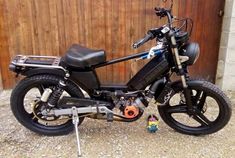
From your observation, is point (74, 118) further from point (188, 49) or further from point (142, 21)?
point (142, 21)

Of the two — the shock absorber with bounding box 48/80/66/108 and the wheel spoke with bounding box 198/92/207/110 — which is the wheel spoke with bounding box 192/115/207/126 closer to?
the wheel spoke with bounding box 198/92/207/110

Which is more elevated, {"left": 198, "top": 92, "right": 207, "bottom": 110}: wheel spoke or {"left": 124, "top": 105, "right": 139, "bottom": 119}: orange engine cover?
{"left": 198, "top": 92, "right": 207, "bottom": 110}: wheel spoke

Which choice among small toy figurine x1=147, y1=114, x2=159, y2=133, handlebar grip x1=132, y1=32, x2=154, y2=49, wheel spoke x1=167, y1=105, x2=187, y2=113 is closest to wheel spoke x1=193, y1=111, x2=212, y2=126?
wheel spoke x1=167, y1=105, x2=187, y2=113

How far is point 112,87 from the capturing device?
291cm

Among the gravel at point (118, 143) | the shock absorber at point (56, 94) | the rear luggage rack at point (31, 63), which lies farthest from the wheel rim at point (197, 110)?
the rear luggage rack at point (31, 63)

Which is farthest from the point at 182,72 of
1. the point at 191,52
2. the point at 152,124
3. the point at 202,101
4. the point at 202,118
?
the point at 152,124

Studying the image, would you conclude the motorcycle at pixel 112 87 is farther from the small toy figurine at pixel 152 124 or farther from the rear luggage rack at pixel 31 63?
the small toy figurine at pixel 152 124

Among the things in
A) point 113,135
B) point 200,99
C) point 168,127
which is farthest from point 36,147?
point 200,99

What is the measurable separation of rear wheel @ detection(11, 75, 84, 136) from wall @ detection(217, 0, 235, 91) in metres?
2.14

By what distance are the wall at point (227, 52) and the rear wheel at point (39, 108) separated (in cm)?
214

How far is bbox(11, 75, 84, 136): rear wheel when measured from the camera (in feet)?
9.22

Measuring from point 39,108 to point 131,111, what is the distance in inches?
36.3

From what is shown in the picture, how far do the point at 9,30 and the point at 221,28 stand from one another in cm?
Result: 289

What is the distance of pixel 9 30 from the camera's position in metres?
3.91
